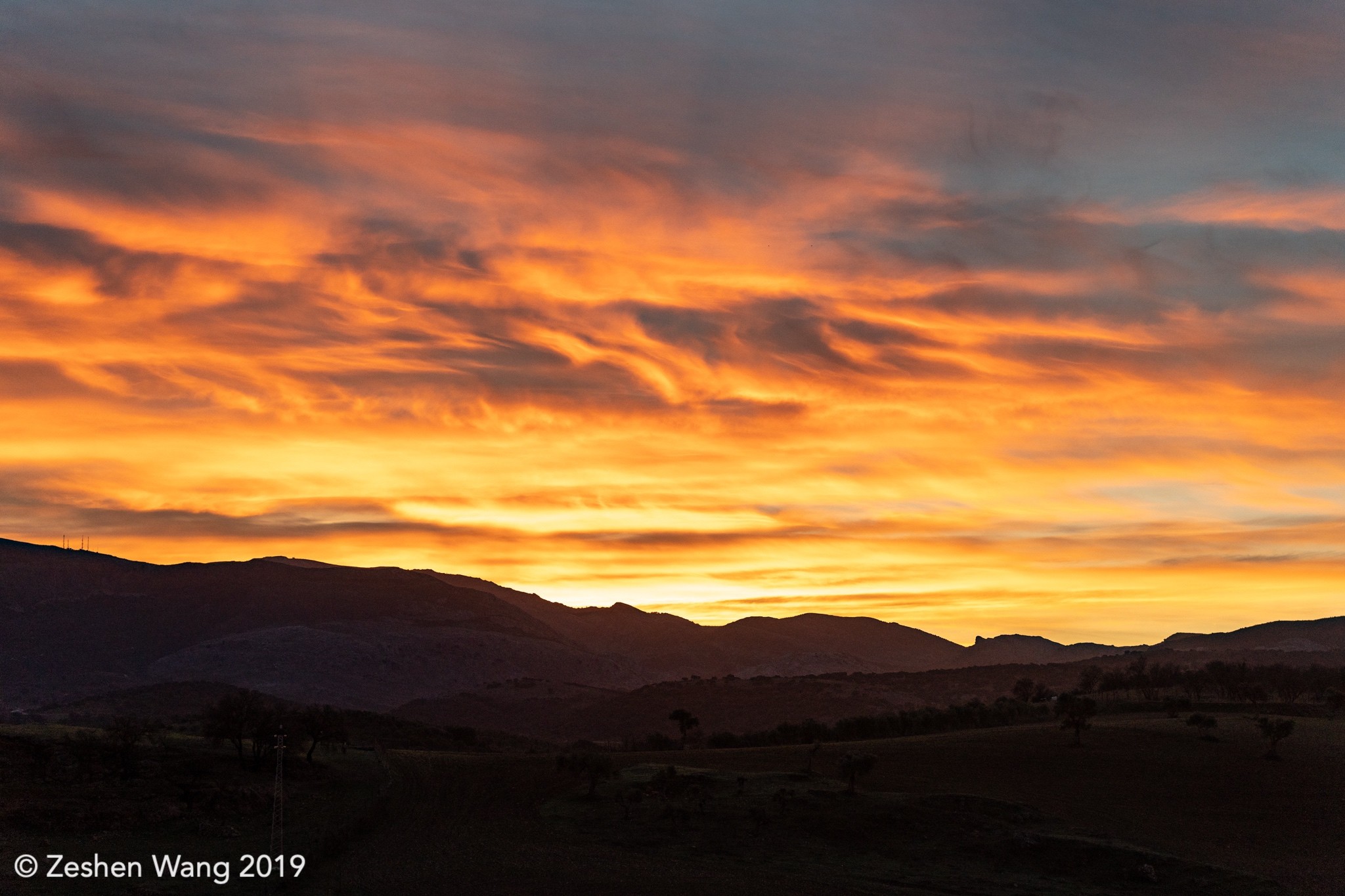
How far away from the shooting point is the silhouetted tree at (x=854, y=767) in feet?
145

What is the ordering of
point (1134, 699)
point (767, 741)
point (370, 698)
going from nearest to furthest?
1. point (767, 741)
2. point (1134, 699)
3. point (370, 698)

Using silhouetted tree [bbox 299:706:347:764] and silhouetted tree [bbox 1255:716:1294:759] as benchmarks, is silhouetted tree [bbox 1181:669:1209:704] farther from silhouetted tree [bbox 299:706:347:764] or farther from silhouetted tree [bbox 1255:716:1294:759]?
silhouetted tree [bbox 299:706:347:764]

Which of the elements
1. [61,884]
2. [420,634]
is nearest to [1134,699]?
[61,884]

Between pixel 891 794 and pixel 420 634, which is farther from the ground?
pixel 420 634

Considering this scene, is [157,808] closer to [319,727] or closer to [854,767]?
[319,727]

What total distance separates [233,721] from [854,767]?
28446mm

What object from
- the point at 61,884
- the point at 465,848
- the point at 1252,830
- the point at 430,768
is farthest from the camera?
the point at 430,768

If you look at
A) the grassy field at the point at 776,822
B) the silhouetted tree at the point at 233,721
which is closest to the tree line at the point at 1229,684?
the grassy field at the point at 776,822

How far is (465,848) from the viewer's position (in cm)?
3631

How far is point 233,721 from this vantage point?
172ft

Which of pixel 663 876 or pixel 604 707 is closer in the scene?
pixel 663 876

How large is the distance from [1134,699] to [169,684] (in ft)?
299

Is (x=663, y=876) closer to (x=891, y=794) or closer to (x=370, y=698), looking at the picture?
(x=891, y=794)

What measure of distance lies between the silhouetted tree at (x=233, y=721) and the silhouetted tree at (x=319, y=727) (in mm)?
2864
